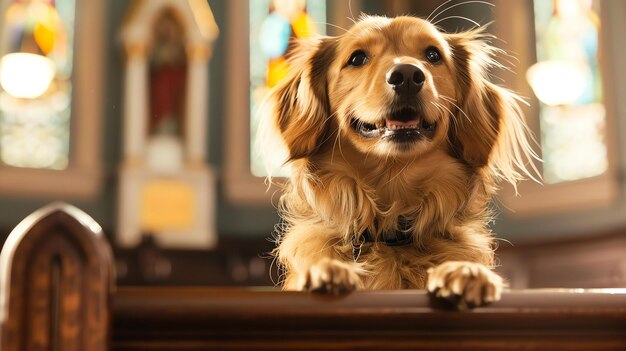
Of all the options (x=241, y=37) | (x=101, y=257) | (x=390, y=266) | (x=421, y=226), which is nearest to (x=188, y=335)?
(x=101, y=257)

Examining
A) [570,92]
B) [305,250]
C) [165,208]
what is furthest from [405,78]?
[165,208]

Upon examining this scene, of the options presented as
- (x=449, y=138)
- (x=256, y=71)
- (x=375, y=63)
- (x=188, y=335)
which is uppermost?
(x=256, y=71)

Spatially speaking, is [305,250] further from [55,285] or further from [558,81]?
[558,81]

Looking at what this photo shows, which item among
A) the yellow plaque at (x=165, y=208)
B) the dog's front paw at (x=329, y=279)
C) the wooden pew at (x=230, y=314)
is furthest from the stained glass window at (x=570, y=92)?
the wooden pew at (x=230, y=314)

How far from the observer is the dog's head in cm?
179

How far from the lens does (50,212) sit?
78 cm

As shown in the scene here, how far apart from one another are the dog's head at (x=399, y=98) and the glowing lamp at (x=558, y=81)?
4.07 meters

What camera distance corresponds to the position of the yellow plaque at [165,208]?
6.91 meters

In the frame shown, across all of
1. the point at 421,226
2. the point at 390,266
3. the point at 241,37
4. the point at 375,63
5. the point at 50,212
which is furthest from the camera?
the point at 241,37

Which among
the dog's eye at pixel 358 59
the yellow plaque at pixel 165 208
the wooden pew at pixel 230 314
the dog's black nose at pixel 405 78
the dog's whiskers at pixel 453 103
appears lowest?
the wooden pew at pixel 230 314

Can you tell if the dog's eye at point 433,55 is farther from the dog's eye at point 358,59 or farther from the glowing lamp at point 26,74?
the glowing lamp at point 26,74

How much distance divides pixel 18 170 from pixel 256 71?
2349 millimetres

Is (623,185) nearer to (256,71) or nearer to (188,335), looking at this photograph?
(256,71)

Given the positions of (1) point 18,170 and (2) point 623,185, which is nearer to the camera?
(2) point 623,185
